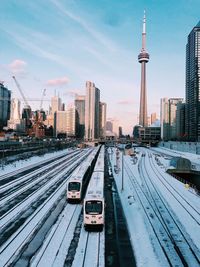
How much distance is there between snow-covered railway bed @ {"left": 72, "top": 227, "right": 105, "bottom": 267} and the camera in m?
22.5

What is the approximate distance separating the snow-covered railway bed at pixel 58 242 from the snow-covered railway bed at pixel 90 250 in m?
0.94

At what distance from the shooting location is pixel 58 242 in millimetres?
26516

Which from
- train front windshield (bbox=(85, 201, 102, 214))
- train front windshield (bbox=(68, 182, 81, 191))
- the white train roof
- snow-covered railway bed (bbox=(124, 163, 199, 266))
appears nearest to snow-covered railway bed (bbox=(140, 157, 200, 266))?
snow-covered railway bed (bbox=(124, 163, 199, 266))

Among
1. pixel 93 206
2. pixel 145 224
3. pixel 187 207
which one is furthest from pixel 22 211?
pixel 187 207

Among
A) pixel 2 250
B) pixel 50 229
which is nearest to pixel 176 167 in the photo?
pixel 50 229

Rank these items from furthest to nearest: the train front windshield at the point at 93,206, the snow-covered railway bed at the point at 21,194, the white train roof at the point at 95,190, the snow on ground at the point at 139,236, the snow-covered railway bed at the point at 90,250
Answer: the snow-covered railway bed at the point at 21,194
the white train roof at the point at 95,190
the train front windshield at the point at 93,206
the snow on ground at the point at 139,236
the snow-covered railway bed at the point at 90,250

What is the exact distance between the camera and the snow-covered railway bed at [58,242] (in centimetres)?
2272

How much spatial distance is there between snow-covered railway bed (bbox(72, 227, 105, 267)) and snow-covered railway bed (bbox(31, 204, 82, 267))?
937 mm

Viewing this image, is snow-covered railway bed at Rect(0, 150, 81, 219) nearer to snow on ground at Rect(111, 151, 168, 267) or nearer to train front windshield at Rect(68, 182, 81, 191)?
train front windshield at Rect(68, 182, 81, 191)

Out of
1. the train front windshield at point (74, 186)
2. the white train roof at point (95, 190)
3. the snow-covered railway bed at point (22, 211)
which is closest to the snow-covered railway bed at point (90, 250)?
the white train roof at point (95, 190)

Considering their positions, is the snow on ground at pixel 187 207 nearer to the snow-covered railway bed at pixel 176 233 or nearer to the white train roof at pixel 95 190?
the snow-covered railway bed at pixel 176 233

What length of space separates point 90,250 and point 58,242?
2.95 meters

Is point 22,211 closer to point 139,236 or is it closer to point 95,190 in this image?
point 95,190

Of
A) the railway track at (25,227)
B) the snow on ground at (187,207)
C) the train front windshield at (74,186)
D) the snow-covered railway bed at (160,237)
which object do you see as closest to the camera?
the snow-covered railway bed at (160,237)
